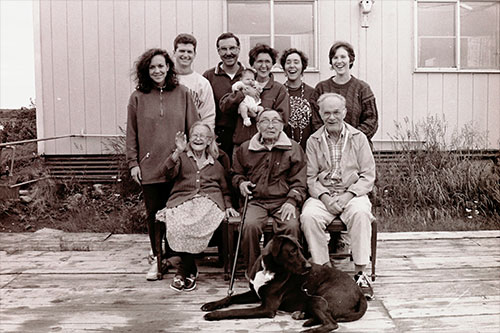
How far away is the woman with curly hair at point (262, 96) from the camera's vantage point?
189 inches

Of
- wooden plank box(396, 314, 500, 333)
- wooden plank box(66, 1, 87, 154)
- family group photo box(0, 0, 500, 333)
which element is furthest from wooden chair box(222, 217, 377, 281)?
wooden plank box(66, 1, 87, 154)

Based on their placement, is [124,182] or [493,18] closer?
[124,182]

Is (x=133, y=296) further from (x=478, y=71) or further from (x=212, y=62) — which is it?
(x=478, y=71)

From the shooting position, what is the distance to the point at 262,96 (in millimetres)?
4859

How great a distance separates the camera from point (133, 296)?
4.26 meters

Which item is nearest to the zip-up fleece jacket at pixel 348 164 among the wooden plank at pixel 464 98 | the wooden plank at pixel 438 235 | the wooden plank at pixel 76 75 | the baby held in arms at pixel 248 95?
the baby held in arms at pixel 248 95

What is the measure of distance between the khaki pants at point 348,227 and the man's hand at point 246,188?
425 millimetres

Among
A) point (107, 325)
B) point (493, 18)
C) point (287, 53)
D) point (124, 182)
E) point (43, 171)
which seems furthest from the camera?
point (493, 18)

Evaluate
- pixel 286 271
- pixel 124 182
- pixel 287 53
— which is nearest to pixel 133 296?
pixel 286 271

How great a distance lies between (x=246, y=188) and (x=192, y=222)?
0.47 metres

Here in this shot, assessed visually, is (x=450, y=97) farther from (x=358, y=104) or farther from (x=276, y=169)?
(x=276, y=169)

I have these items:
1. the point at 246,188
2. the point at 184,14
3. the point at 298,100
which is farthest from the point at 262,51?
the point at 184,14

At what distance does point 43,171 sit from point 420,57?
5281mm

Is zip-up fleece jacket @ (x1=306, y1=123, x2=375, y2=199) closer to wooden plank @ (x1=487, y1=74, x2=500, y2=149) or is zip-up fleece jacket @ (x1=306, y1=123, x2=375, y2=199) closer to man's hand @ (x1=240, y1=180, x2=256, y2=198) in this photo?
man's hand @ (x1=240, y1=180, x2=256, y2=198)
